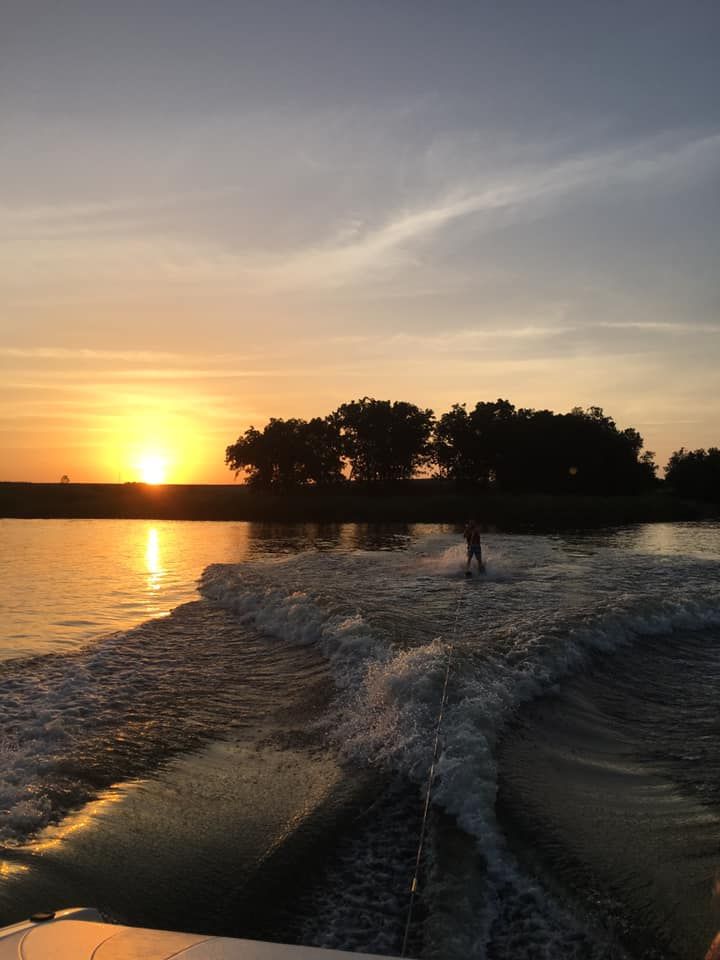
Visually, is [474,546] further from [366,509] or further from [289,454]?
[289,454]

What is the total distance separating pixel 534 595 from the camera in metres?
19.9

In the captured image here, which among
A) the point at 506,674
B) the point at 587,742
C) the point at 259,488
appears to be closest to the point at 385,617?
the point at 506,674

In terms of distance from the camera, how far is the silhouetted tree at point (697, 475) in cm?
9588

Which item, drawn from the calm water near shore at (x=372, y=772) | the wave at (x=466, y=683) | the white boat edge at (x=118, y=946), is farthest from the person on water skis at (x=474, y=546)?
the white boat edge at (x=118, y=946)

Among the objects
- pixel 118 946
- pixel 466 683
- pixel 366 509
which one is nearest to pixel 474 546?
pixel 466 683

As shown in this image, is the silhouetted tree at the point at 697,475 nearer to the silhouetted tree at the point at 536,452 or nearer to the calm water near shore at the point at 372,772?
the silhouetted tree at the point at 536,452

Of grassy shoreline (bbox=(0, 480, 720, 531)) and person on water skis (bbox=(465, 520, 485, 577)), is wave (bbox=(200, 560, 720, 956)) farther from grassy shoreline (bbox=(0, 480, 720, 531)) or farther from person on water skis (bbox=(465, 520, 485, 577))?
grassy shoreline (bbox=(0, 480, 720, 531))

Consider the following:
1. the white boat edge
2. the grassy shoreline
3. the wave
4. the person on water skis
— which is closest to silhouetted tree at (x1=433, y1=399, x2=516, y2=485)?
the grassy shoreline

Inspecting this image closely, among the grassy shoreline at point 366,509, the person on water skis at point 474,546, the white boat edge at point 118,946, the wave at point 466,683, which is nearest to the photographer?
the white boat edge at point 118,946

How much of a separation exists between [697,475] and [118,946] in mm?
109374

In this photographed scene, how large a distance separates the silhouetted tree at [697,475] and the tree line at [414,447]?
194 inches

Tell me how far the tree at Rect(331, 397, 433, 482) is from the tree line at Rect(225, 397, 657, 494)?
16cm

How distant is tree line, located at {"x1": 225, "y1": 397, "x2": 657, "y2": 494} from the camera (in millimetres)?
98688

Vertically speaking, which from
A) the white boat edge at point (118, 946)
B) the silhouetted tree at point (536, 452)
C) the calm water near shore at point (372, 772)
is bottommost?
the calm water near shore at point (372, 772)
